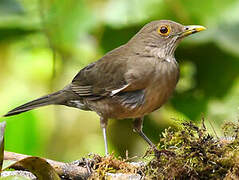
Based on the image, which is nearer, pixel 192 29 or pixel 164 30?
pixel 192 29

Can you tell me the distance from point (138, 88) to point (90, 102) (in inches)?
27.2

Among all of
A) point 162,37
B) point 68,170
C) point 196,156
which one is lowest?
point 68,170

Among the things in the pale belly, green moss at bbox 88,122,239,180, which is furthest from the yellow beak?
green moss at bbox 88,122,239,180

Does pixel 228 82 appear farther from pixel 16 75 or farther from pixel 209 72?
pixel 16 75

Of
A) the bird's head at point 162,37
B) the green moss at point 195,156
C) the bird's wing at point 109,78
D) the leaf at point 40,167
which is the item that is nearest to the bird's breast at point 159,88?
the bird's wing at point 109,78

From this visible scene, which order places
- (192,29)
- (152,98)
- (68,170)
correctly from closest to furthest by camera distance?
1. (68,170)
2. (152,98)
3. (192,29)

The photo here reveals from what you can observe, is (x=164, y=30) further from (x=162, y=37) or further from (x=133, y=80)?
(x=133, y=80)

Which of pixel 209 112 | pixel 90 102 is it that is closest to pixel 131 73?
pixel 90 102

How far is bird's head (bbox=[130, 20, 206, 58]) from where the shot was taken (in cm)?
526

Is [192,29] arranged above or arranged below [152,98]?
above

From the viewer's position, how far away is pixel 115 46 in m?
7.00

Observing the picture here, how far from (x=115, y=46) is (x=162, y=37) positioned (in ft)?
5.62

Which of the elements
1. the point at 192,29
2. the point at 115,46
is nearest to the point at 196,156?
the point at 192,29

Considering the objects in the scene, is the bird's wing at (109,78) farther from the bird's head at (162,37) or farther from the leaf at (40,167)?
the leaf at (40,167)
